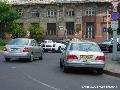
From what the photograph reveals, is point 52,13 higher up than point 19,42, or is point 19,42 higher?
point 52,13

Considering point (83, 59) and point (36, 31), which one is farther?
point (36, 31)

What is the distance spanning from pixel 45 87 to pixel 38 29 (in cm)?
6348

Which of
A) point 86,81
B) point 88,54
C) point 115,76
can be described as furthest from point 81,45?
point 86,81

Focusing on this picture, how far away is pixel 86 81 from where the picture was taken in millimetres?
17016

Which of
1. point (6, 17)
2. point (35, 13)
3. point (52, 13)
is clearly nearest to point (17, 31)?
point (6, 17)

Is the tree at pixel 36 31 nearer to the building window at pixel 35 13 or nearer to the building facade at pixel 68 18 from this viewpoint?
the building facade at pixel 68 18

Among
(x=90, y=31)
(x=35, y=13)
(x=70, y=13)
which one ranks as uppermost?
(x=35, y=13)

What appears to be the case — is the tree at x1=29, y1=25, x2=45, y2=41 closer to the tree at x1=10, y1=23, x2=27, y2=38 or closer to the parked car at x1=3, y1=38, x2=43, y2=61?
the tree at x1=10, y1=23, x2=27, y2=38

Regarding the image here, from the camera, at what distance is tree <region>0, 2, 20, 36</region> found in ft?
240

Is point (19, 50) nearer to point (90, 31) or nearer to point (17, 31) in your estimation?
point (17, 31)

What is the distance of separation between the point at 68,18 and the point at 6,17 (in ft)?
49.3

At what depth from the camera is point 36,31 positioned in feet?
252

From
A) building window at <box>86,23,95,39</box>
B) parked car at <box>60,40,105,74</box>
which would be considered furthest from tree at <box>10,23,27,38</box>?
parked car at <box>60,40,105,74</box>

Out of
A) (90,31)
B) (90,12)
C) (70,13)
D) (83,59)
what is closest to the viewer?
(83,59)
